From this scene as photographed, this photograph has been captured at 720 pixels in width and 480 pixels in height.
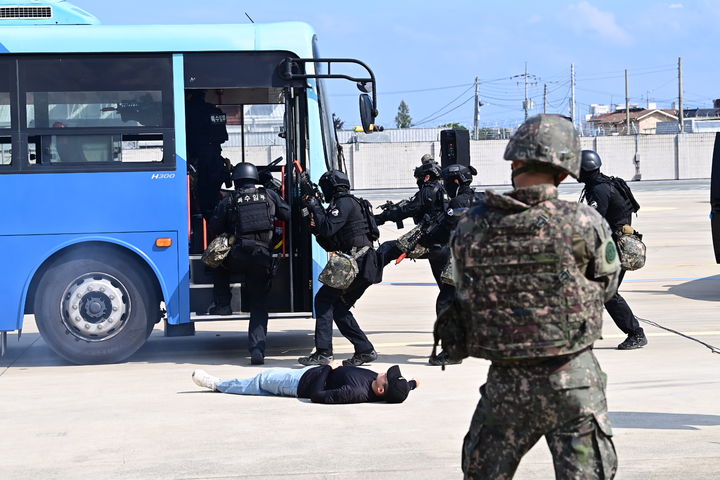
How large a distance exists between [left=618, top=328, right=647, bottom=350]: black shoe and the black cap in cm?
315

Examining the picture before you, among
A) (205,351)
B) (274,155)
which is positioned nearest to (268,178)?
(274,155)

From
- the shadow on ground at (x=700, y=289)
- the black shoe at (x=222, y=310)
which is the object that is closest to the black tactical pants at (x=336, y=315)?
the black shoe at (x=222, y=310)

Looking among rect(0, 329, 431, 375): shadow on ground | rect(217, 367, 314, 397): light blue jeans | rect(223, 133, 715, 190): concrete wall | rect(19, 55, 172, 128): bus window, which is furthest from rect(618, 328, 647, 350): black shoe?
rect(223, 133, 715, 190): concrete wall

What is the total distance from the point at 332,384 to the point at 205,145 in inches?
141

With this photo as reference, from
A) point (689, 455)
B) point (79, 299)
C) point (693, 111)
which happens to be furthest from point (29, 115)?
point (693, 111)

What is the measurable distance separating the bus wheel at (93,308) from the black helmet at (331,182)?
6.18 feet

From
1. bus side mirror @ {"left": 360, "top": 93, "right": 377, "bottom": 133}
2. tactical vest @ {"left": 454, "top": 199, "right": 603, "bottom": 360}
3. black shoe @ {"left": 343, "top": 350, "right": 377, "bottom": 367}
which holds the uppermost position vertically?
bus side mirror @ {"left": 360, "top": 93, "right": 377, "bottom": 133}

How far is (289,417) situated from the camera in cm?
750

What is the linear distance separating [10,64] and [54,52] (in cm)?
41

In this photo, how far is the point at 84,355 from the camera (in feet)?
32.0

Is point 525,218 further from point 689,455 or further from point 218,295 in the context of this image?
point 218,295

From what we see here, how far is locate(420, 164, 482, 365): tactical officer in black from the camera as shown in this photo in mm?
9531

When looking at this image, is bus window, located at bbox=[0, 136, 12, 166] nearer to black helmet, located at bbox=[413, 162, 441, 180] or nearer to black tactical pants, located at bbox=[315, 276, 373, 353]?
black tactical pants, located at bbox=[315, 276, 373, 353]

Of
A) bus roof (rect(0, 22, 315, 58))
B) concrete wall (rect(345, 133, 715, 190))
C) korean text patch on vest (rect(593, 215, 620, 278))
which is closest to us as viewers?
korean text patch on vest (rect(593, 215, 620, 278))
